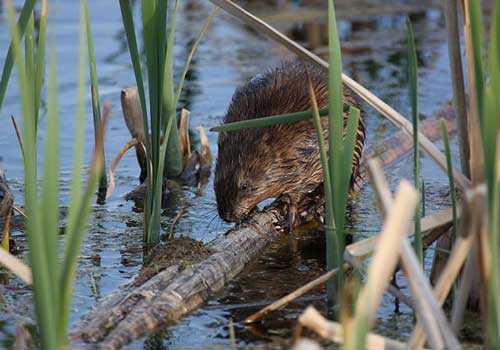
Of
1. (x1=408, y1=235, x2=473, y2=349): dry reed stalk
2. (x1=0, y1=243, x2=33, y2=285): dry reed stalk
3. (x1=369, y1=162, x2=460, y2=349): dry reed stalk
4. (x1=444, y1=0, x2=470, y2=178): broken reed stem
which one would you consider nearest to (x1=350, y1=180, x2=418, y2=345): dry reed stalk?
(x1=369, y1=162, x2=460, y2=349): dry reed stalk

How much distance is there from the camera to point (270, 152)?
5.75 metres

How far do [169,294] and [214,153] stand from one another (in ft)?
10.6

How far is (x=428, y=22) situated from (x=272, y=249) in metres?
6.26

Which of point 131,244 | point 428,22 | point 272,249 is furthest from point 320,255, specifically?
point 428,22

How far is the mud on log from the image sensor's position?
3678 millimetres

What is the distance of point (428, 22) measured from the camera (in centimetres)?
1102

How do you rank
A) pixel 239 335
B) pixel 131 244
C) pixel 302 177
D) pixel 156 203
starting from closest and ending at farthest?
pixel 239 335, pixel 156 203, pixel 131 244, pixel 302 177

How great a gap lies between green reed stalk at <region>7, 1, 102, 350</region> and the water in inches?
7.0

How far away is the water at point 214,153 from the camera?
422 centimetres

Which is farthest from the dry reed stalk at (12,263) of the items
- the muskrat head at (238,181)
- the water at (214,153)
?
the muskrat head at (238,181)

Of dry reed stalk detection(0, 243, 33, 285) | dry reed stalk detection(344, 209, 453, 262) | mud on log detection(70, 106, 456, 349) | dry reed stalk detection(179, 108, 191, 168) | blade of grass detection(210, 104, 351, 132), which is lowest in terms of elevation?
mud on log detection(70, 106, 456, 349)

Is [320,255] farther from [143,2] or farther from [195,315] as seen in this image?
[143,2]

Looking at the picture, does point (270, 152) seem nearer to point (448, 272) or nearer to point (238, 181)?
point (238, 181)

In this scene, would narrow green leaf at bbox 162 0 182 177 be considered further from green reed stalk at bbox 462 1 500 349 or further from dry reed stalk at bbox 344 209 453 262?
green reed stalk at bbox 462 1 500 349
